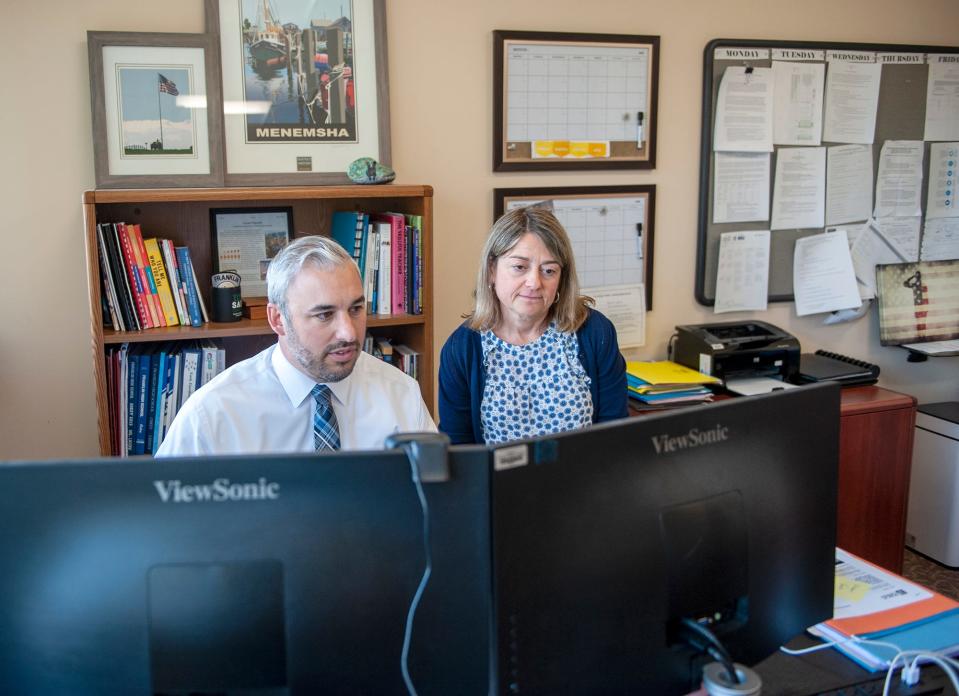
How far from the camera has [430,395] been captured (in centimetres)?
274

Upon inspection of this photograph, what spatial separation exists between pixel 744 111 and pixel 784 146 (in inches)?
8.8

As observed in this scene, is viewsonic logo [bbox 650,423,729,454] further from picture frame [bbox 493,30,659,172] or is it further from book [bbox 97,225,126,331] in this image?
picture frame [bbox 493,30,659,172]

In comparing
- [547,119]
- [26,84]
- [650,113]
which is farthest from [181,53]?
[650,113]

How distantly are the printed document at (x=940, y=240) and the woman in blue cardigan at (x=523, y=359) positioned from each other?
197cm

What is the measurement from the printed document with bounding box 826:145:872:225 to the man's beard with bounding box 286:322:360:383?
238cm

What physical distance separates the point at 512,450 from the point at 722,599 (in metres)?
0.37

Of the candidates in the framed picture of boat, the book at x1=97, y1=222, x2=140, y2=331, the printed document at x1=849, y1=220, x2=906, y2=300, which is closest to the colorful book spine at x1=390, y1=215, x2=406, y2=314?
the framed picture of boat

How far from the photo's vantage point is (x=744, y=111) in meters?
3.25

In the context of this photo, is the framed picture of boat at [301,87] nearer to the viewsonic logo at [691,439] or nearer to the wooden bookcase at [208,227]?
the wooden bookcase at [208,227]

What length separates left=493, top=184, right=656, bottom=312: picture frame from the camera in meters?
3.10

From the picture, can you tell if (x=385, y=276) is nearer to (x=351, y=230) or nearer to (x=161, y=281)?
(x=351, y=230)

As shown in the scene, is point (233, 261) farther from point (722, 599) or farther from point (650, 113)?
point (722, 599)

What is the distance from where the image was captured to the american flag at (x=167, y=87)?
2.54 meters

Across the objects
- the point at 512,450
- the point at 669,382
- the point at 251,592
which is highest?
the point at 512,450
